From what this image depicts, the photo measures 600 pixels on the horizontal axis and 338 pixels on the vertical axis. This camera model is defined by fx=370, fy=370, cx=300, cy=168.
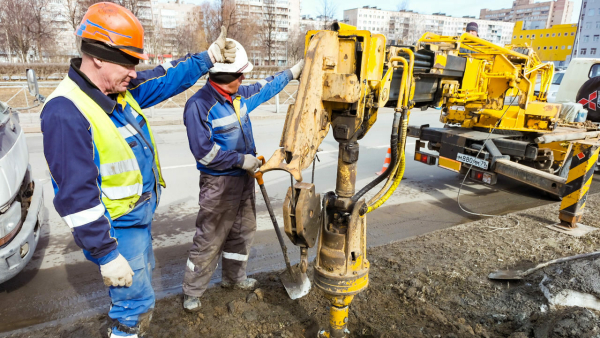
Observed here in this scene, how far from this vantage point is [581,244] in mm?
4184

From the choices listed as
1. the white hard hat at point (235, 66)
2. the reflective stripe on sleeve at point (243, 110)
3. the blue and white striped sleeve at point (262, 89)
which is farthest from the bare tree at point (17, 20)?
the white hard hat at point (235, 66)

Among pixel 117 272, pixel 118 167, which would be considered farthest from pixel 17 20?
pixel 117 272

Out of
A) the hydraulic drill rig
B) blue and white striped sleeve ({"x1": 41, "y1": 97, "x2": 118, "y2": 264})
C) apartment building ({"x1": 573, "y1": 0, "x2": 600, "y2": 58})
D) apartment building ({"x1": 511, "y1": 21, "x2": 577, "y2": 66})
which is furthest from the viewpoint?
apartment building ({"x1": 573, "y1": 0, "x2": 600, "y2": 58})

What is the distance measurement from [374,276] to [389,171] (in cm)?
149

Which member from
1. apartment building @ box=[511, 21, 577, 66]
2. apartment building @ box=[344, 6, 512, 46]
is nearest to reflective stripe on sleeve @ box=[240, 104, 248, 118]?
apartment building @ box=[511, 21, 577, 66]

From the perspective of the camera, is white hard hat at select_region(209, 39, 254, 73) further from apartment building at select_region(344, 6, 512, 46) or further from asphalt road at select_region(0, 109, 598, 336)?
apartment building at select_region(344, 6, 512, 46)

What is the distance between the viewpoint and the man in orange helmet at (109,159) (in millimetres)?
1772

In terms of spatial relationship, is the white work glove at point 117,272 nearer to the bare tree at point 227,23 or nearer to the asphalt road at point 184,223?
the asphalt road at point 184,223

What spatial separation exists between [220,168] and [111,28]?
1.26 metres

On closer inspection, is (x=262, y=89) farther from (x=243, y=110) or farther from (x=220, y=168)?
(x=220, y=168)

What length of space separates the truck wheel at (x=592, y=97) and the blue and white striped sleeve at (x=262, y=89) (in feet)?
25.4

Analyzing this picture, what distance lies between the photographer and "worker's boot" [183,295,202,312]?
2.99 metres

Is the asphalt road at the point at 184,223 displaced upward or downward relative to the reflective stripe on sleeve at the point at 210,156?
downward

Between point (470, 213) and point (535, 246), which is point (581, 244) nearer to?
point (535, 246)
